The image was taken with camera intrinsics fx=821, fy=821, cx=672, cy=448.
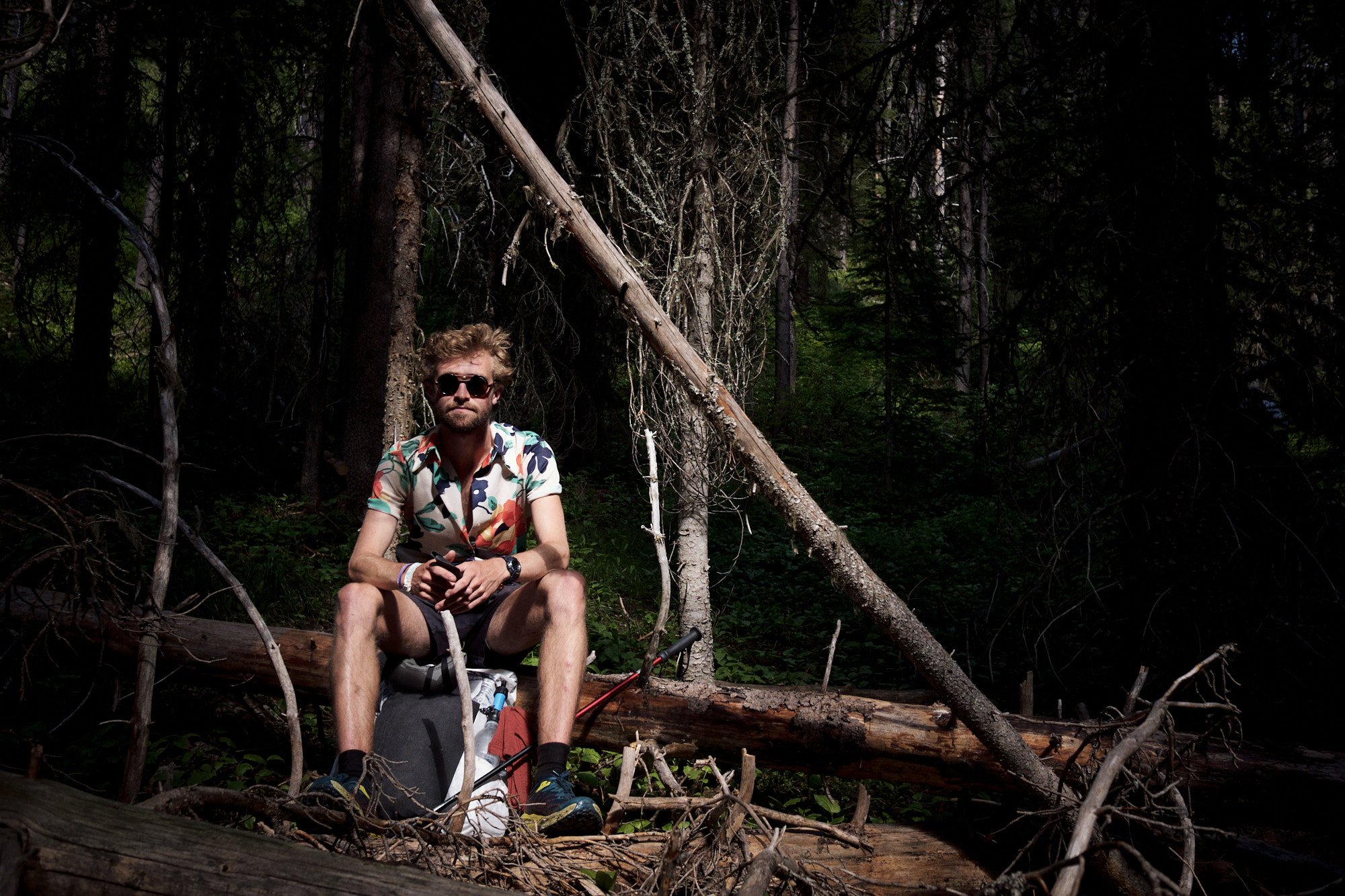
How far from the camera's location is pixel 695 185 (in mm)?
4922

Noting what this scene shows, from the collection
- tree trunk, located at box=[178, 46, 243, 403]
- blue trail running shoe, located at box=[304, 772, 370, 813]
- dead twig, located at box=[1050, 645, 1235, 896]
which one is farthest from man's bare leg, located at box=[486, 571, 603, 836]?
tree trunk, located at box=[178, 46, 243, 403]

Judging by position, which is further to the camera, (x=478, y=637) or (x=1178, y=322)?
(x=1178, y=322)

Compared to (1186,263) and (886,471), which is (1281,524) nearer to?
(1186,263)

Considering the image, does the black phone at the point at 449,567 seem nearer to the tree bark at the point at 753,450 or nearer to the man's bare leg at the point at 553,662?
the man's bare leg at the point at 553,662

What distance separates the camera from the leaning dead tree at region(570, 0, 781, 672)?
490cm

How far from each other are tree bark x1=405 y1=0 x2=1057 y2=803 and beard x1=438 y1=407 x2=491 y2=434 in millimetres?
Answer: 803

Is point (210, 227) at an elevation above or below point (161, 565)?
above

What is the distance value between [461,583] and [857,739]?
1881mm

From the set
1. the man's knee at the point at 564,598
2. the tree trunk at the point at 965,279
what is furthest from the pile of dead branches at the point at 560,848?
the tree trunk at the point at 965,279

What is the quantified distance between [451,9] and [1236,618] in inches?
210

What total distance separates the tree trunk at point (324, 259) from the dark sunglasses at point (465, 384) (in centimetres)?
477

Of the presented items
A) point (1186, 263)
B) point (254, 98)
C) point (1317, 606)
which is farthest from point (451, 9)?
point (1317, 606)

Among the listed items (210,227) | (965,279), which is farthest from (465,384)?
(965,279)

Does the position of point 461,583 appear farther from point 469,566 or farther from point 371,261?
point 371,261
